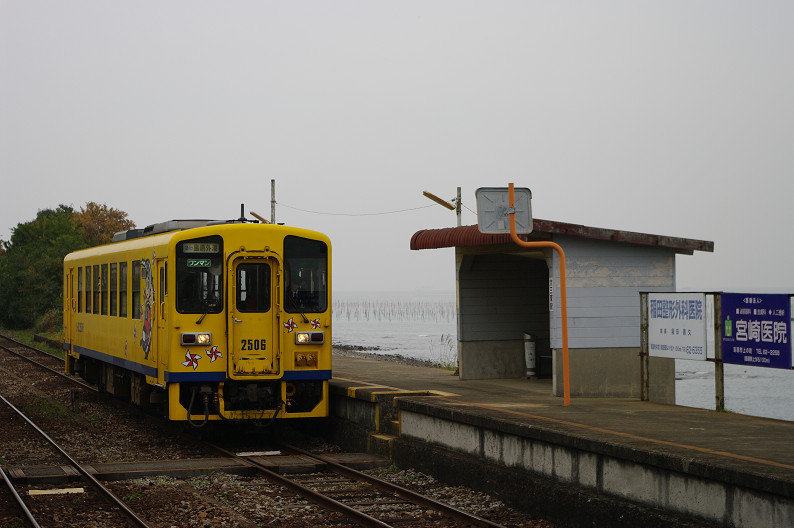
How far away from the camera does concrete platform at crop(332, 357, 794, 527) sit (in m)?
6.79

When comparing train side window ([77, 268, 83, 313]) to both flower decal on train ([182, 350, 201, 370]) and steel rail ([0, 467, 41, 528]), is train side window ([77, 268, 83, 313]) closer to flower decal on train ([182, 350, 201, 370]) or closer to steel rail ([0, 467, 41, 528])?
flower decal on train ([182, 350, 201, 370])

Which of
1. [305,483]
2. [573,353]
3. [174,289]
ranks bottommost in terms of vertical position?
[305,483]

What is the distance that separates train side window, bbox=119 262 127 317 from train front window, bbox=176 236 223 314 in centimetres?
302

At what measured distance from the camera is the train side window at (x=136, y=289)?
14.3 m

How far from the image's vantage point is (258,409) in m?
12.8

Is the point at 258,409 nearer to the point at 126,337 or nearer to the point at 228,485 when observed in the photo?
the point at 228,485

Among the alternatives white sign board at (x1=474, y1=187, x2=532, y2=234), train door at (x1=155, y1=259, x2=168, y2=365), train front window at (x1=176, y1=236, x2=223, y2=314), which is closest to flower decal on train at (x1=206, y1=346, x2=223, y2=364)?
train front window at (x1=176, y1=236, x2=223, y2=314)

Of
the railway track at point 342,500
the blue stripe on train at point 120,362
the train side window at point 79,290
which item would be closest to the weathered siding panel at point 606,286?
the railway track at point 342,500

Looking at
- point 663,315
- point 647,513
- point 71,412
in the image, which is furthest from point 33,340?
point 647,513

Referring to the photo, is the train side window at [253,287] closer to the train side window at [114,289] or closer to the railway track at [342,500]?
the railway track at [342,500]

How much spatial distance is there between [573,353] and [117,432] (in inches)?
274

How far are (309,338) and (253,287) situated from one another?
1000 mm

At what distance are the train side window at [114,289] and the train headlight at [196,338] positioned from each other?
3.85 m

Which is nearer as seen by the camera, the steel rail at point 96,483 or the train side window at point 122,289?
the steel rail at point 96,483
